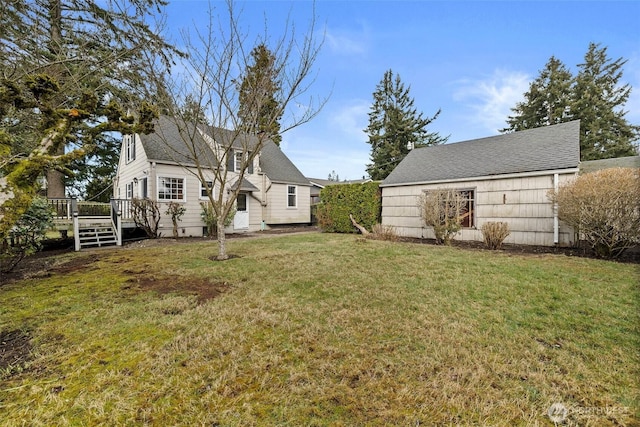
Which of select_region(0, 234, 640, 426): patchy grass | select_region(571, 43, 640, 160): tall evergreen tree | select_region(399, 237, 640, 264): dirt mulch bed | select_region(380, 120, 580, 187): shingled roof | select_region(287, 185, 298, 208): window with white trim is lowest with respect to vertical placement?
select_region(0, 234, 640, 426): patchy grass

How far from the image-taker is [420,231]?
10617 mm

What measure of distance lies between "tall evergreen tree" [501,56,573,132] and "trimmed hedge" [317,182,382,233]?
2051 cm

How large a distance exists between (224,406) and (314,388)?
611 mm

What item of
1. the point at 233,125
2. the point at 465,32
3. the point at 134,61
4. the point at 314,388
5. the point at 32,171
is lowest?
the point at 314,388

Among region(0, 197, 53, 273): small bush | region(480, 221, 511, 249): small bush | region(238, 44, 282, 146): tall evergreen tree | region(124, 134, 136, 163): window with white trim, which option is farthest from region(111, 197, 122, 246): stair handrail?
region(480, 221, 511, 249): small bush

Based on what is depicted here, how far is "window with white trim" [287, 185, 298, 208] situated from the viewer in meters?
16.8

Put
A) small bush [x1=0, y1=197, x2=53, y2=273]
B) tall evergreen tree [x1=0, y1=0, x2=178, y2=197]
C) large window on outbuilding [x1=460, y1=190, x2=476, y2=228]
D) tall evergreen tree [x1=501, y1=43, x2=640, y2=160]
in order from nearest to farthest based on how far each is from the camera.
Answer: tall evergreen tree [x1=0, y1=0, x2=178, y2=197] < small bush [x1=0, y1=197, x2=53, y2=273] < large window on outbuilding [x1=460, y1=190, x2=476, y2=228] < tall evergreen tree [x1=501, y1=43, x2=640, y2=160]

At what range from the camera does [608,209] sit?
5.77 m

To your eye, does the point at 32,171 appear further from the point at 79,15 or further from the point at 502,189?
the point at 502,189

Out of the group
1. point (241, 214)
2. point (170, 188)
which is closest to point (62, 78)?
point (170, 188)

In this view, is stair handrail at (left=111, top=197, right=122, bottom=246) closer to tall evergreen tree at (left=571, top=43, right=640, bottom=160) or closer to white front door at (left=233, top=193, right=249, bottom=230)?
white front door at (left=233, top=193, right=249, bottom=230)

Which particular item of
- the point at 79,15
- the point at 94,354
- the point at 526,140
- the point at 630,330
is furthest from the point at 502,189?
the point at 79,15

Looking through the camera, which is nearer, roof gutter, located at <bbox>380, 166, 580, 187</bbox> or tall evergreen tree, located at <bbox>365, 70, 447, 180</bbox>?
roof gutter, located at <bbox>380, 166, 580, 187</bbox>


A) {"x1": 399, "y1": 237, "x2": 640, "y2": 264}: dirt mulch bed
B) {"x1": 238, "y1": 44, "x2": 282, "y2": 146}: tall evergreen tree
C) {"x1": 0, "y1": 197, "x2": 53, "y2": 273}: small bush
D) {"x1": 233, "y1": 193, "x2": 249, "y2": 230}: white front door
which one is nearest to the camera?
{"x1": 0, "y1": 197, "x2": 53, "y2": 273}: small bush
